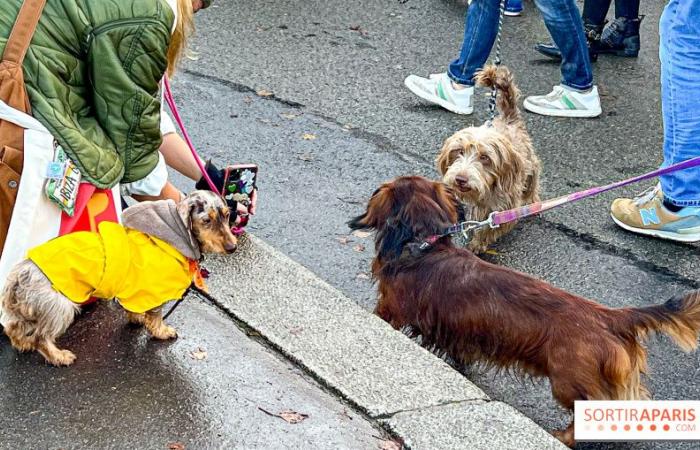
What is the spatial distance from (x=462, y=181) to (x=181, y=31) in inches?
71.3

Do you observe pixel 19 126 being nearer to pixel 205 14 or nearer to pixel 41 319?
pixel 41 319

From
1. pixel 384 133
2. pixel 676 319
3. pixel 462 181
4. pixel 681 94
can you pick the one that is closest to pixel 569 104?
pixel 384 133

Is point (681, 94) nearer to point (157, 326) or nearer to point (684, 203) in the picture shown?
point (684, 203)

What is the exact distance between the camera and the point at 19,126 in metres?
3.41

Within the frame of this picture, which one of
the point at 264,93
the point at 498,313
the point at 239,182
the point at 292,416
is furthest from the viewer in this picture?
the point at 264,93

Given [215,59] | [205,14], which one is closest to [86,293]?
[215,59]

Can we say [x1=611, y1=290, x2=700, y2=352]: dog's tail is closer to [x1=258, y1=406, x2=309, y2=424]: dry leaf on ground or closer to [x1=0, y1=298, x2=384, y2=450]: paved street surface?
[x1=0, y1=298, x2=384, y2=450]: paved street surface

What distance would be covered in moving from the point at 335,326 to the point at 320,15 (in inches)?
215

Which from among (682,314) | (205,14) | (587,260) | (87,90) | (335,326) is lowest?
(205,14)

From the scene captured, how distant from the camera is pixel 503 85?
16.9 feet

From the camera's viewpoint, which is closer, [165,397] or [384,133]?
[165,397]

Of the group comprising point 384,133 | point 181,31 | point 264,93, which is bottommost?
point 264,93

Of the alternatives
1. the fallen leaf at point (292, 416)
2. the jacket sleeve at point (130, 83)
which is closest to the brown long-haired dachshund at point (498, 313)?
the fallen leaf at point (292, 416)

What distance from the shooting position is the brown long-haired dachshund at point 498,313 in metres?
3.29
